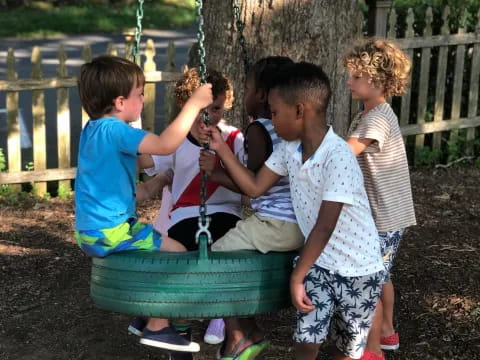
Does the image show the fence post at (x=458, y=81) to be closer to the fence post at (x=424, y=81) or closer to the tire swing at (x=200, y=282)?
the fence post at (x=424, y=81)

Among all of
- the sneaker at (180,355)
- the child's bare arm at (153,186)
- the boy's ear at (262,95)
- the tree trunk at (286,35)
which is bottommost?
the sneaker at (180,355)

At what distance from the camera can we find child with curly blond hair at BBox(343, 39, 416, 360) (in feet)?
11.8

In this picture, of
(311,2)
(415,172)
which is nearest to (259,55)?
(311,2)

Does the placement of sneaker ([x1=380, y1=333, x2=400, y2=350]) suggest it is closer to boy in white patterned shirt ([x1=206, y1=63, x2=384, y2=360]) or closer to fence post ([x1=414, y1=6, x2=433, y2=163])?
boy in white patterned shirt ([x1=206, y1=63, x2=384, y2=360])

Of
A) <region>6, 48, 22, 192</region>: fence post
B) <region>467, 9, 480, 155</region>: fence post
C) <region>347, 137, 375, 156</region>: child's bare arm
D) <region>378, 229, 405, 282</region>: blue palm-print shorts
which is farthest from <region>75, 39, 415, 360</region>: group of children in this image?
<region>467, 9, 480, 155</region>: fence post

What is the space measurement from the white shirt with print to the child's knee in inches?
20.1

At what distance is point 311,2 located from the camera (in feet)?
14.8

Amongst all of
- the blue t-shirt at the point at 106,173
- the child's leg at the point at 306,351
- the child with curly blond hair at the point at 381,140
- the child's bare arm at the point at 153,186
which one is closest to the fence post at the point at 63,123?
the child's bare arm at the point at 153,186

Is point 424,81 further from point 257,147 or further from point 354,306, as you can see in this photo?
point 354,306

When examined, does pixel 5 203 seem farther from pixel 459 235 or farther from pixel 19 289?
pixel 459 235

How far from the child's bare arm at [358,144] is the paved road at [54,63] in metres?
4.62

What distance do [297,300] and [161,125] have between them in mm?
6794

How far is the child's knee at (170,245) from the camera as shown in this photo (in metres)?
3.19

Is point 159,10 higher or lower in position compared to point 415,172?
higher
